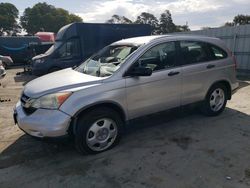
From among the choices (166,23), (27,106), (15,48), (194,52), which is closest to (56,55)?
(194,52)

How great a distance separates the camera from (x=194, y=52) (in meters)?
5.29

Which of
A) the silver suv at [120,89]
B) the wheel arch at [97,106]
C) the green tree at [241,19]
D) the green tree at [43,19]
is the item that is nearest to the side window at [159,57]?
the silver suv at [120,89]

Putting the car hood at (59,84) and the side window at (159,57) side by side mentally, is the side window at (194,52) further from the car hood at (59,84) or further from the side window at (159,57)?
the car hood at (59,84)

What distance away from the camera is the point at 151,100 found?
4.62 m

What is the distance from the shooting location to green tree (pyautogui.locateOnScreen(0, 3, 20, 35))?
67.3 metres

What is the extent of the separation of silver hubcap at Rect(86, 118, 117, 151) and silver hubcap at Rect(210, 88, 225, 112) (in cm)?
250

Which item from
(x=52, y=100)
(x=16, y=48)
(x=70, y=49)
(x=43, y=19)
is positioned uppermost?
(x=43, y=19)

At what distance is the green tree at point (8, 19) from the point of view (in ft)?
221

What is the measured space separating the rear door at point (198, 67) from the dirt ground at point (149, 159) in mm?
671

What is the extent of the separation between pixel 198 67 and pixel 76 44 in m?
7.82

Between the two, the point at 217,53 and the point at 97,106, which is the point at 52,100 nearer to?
the point at 97,106

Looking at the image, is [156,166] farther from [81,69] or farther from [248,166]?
[81,69]

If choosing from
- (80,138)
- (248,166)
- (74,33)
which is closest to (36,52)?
(74,33)

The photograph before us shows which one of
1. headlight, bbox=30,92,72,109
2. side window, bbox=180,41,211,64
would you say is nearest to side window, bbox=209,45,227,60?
side window, bbox=180,41,211,64
